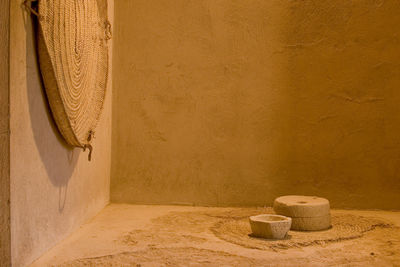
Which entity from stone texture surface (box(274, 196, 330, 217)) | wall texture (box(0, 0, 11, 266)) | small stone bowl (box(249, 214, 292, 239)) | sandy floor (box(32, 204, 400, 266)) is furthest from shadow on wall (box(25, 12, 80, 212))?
stone texture surface (box(274, 196, 330, 217))

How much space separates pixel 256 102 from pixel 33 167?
1774 millimetres

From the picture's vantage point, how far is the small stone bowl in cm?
251

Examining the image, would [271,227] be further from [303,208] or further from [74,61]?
[74,61]

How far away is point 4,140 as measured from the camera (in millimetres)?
1894

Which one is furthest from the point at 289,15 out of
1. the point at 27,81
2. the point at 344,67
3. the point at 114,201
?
the point at 27,81

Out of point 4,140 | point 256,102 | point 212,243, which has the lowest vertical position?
point 212,243

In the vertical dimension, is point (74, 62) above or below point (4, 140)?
above

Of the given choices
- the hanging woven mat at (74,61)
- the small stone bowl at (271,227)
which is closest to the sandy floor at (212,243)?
the small stone bowl at (271,227)

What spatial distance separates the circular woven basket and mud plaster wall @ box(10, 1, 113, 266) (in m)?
0.05

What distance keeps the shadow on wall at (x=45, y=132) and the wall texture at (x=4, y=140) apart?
176 millimetres

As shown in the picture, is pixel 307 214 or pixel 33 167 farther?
pixel 307 214

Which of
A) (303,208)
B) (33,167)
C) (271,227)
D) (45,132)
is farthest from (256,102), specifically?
(33,167)

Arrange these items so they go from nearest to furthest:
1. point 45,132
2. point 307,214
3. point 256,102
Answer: point 45,132, point 307,214, point 256,102

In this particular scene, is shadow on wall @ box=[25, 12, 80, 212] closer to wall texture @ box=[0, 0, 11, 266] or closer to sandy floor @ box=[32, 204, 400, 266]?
wall texture @ box=[0, 0, 11, 266]
